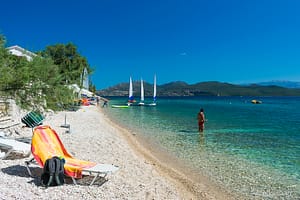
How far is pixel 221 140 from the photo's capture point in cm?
1566

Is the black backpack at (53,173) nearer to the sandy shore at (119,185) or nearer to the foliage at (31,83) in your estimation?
the sandy shore at (119,185)

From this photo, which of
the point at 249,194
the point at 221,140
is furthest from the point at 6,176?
the point at 221,140

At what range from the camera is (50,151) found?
7.00 m

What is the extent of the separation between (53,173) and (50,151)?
1.13 m

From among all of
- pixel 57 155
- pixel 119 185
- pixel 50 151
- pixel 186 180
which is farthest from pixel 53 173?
pixel 186 180

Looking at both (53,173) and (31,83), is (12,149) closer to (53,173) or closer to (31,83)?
(31,83)

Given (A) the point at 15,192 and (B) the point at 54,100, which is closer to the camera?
(A) the point at 15,192

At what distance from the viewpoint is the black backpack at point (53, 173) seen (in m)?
6.00

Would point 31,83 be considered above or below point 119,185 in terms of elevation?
above

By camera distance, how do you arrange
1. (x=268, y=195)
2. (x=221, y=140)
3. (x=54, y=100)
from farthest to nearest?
(x=221, y=140), (x=54, y=100), (x=268, y=195)

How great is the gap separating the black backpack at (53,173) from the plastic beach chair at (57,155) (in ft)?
0.61

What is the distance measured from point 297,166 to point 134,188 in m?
6.88

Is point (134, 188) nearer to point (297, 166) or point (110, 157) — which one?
point (110, 157)

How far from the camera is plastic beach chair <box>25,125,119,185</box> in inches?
249
